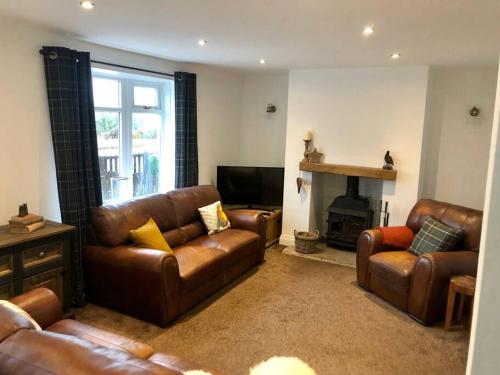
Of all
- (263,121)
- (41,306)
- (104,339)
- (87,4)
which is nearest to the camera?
(104,339)

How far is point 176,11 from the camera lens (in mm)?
2498

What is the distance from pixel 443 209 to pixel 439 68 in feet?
5.86

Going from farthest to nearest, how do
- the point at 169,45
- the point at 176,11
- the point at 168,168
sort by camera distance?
the point at 168,168 → the point at 169,45 → the point at 176,11

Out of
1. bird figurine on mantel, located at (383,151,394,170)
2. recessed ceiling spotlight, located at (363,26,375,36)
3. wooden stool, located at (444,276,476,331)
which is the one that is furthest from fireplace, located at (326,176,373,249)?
recessed ceiling spotlight, located at (363,26,375,36)

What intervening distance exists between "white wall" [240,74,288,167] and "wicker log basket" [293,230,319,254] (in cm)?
129

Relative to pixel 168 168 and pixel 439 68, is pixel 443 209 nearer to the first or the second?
pixel 439 68

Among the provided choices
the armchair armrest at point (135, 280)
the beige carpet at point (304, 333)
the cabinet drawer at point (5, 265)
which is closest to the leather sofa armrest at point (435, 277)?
the beige carpet at point (304, 333)

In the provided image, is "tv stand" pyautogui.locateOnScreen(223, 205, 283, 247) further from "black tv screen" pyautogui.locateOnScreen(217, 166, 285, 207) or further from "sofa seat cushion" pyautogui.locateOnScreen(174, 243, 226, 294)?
"sofa seat cushion" pyautogui.locateOnScreen(174, 243, 226, 294)

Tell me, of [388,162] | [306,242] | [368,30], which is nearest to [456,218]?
[388,162]

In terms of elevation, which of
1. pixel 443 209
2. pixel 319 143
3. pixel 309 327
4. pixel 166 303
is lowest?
pixel 309 327

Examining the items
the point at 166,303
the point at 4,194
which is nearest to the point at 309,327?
the point at 166,303

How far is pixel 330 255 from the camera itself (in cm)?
489

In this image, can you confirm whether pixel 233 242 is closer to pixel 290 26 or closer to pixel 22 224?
pixel 22 224

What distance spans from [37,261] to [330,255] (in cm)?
336
